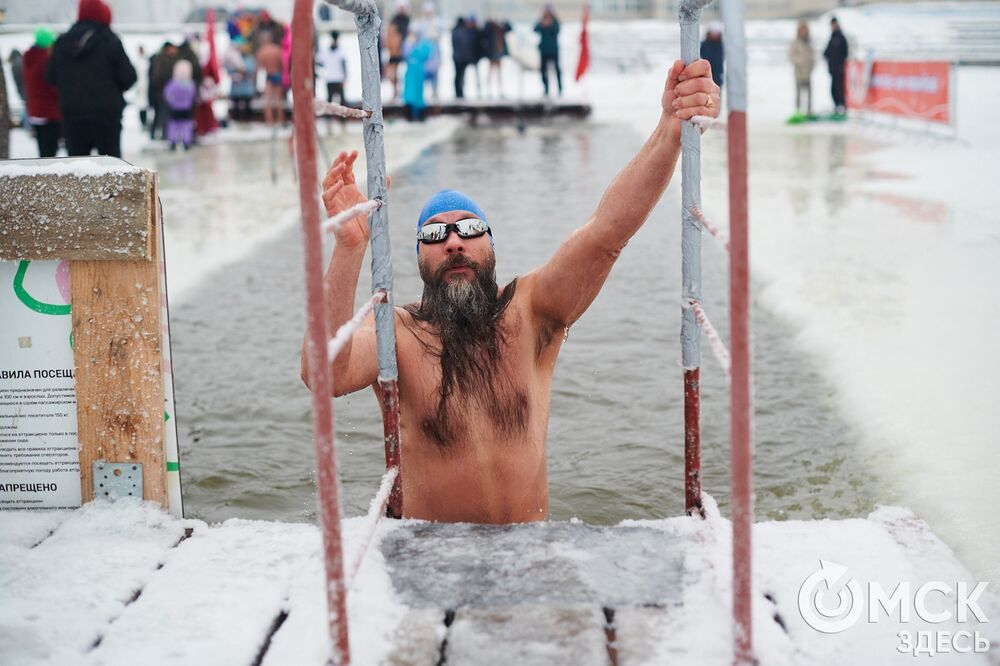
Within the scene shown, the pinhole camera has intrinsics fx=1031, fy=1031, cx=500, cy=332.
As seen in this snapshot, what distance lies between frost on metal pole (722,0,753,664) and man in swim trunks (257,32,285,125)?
16693mm

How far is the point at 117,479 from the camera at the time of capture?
9.52 ft

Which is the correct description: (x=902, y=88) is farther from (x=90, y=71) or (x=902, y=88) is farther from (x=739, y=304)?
(x=739, y=304)

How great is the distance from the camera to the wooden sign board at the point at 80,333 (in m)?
2.83

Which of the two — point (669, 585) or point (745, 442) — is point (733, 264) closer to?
point (745, 442)

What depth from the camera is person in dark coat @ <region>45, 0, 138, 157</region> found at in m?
8.97

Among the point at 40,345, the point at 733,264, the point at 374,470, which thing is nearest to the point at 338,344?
the point at 733,264

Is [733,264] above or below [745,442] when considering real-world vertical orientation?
above

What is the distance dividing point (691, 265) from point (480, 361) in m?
0.75

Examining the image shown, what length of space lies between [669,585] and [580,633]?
0.97 feet

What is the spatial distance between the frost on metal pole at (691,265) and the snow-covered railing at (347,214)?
0.80 m

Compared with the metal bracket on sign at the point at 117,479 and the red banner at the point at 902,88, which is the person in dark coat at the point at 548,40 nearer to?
the red banner at the point at 902,88

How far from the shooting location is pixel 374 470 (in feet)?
17.4

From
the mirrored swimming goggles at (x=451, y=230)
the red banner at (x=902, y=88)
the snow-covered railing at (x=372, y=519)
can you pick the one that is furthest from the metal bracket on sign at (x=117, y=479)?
the red banner at (x=902, y=88)

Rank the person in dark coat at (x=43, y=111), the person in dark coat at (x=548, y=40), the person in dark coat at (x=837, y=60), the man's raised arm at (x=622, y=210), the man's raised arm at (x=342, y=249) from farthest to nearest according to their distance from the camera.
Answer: the person in dark coat at (x=548, y=40) < the person in dark coat at (x=837, y=60) < the person in dark coat at (x=43, y=111) < the man's raised arm at (x=342, y=249) < the man's raised arm at (x=622, y=210)
